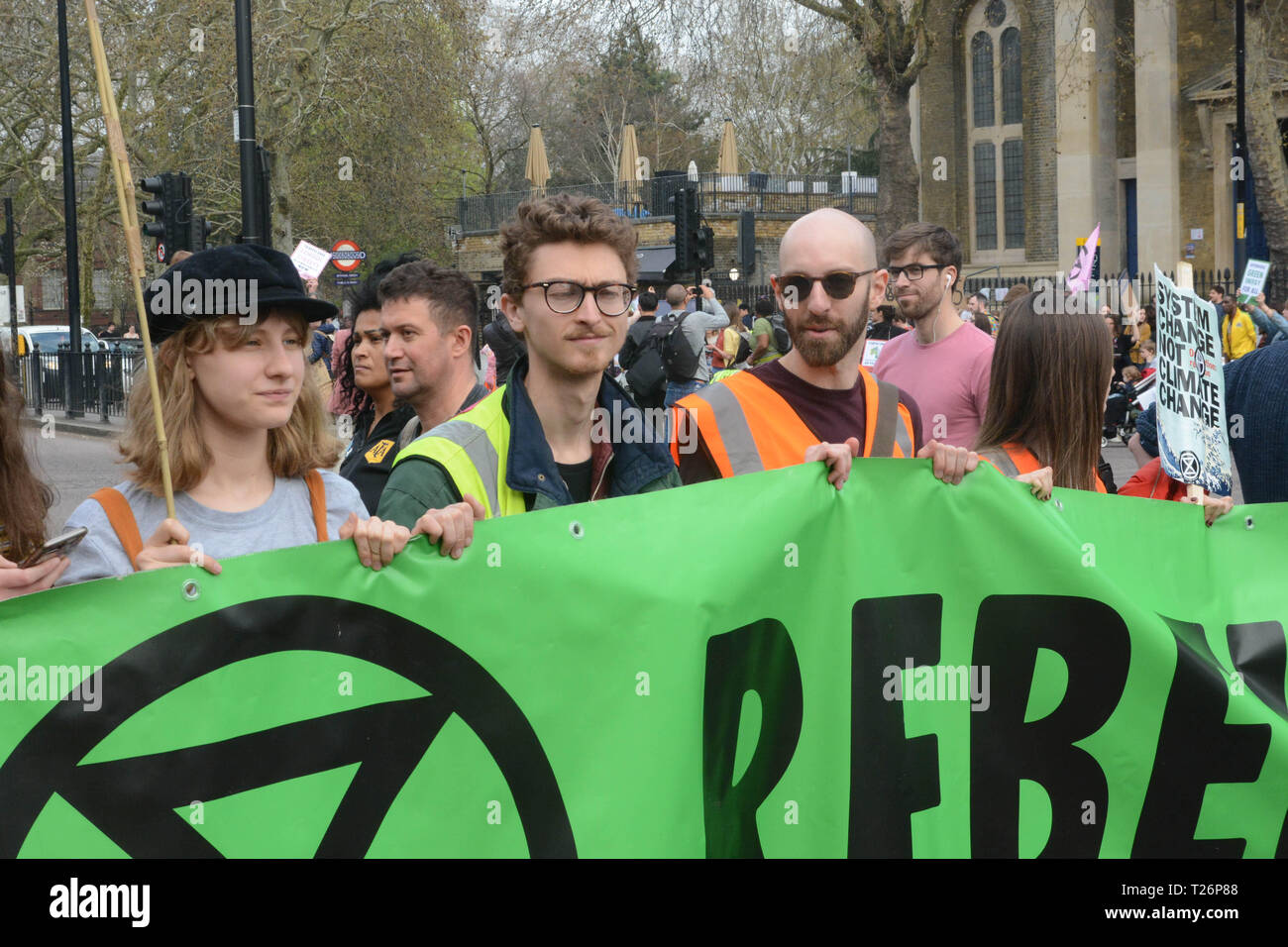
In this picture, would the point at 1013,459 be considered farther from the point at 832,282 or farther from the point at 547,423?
the point at 547,423

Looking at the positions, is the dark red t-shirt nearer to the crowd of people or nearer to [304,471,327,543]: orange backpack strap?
the crowd of people

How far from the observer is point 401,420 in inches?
200

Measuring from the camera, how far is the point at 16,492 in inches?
113

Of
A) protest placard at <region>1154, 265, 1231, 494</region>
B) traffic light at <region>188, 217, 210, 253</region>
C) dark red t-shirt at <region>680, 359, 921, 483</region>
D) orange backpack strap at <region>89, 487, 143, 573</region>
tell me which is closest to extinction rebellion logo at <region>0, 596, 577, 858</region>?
orange backpack strap at <region>89, 487, 143, 573</region>

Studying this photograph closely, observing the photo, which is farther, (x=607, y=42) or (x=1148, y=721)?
(x=607, y=42)

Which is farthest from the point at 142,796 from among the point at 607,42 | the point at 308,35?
the point at 308,35

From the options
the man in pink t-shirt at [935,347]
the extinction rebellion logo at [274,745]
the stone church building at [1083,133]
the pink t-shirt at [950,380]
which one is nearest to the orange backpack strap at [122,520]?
the extinction rebellion logo at [274,745]

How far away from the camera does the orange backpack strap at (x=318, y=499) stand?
2984 millimetres

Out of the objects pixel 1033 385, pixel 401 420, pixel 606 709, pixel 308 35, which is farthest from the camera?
pixel 308 35

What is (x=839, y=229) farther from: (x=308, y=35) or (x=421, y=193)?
(x=421, y=193)

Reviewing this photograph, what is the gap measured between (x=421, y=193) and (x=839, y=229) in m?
38.9

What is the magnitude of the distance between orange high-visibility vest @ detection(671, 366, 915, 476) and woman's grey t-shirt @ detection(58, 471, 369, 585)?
0.94 meters

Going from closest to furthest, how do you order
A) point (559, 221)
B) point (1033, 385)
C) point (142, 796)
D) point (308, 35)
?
point (142, 796), point (559, 221), point (1033, 385), point (308, 35)

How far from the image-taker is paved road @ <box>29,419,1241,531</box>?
1410 cm
